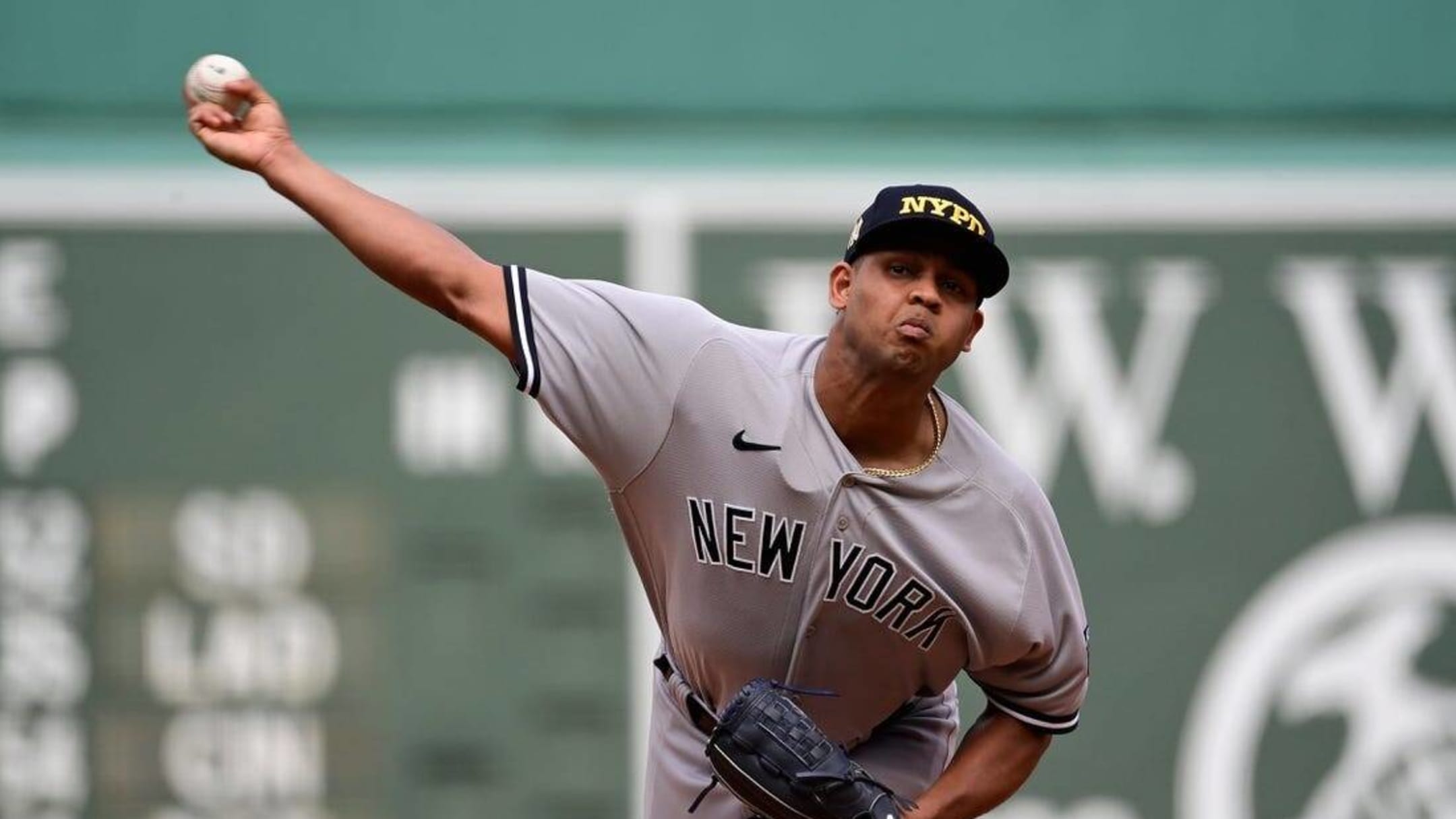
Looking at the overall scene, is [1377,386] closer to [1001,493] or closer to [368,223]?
[1001,493]

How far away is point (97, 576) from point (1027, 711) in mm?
2489

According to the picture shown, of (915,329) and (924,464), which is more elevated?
(915,329)

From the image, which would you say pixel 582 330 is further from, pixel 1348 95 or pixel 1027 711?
pixel 1348 95

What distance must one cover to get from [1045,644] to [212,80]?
129cm

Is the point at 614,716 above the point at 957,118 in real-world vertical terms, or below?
below

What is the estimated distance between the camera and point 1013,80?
5.29m

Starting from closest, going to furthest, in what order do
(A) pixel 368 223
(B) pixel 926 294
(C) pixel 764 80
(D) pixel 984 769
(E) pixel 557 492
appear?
(A) pixel 368 223 → (B) pixel 926 294 → (D) pixel 984 769 → (E) pixel 557 492 → (C) pixel 764 80

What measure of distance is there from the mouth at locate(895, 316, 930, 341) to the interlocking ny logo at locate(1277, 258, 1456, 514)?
257 cm

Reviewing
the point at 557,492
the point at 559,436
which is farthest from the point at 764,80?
the point at 557,492

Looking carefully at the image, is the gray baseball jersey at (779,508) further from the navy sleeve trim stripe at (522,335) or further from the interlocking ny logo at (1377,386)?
the interlocking ny logo at (1377,386)

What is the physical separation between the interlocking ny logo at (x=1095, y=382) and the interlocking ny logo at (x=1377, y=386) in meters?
0.28

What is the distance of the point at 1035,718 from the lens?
3.07 meters

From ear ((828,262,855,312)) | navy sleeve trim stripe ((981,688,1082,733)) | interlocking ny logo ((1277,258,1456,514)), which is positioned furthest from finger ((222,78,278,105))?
interlocking ny logo ((1277,258,1456,514))

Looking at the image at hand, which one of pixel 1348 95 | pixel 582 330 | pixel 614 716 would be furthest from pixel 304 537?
pixel 1348 95
